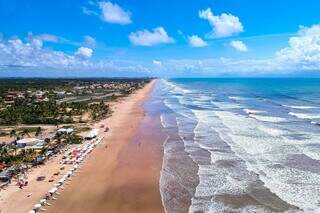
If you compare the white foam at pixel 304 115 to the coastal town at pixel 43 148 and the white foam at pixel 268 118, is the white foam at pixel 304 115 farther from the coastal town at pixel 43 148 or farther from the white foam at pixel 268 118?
the coastal town at pixel 43 148

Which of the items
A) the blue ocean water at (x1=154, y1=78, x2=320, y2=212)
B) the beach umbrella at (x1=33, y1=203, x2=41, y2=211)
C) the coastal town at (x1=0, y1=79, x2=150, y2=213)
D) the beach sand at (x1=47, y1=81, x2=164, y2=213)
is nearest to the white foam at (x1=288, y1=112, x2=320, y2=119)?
the blue ocean water at (x1=154, y1=78, x2=320, y2=212)

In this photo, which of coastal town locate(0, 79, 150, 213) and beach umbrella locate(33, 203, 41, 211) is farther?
coastal town locate(0, 79, 150, 213)

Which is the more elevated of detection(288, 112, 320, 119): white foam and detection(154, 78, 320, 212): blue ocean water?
detection(154, 78, 320, 212): blue ocean water

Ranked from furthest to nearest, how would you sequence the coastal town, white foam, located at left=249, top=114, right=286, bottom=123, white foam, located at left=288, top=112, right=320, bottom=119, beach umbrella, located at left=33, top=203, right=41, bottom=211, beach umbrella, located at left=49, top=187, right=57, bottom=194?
1. white foam, located at left=288, top=112, right=320, bottom=119
2. white foam, located at left=249, top=114, right=286, bottom=123
3. the coastal town
4. beach umbrella, located at left=49, top=187, right=57, bottom=194
5. beach umbrella, located at left=33, top=203, right=41, bottom=211

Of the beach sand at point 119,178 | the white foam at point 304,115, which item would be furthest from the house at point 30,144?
the white foam at point 304,115

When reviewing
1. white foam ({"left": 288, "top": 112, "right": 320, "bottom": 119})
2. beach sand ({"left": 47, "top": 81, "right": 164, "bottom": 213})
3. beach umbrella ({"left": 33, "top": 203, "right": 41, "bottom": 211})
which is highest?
beach umbrella ({"left": 33, "top": 203, "right": 41, "bottom": 211})

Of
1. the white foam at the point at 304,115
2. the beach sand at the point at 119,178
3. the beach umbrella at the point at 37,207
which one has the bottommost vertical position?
the white foam at the point at 304,115

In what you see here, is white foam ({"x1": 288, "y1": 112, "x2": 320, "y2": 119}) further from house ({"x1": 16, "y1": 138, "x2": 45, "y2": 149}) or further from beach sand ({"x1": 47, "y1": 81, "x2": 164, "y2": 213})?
house ({"x1": 16, "y1": 138, "x2": 45, "y2": 149})

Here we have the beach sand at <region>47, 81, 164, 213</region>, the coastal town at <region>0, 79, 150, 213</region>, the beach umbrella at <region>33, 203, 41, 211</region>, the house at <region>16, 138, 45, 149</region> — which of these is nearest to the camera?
the beach umbrella at <region>33, 203, 41, 211</region>

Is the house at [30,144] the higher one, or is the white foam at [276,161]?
the white foam at [276,161]
